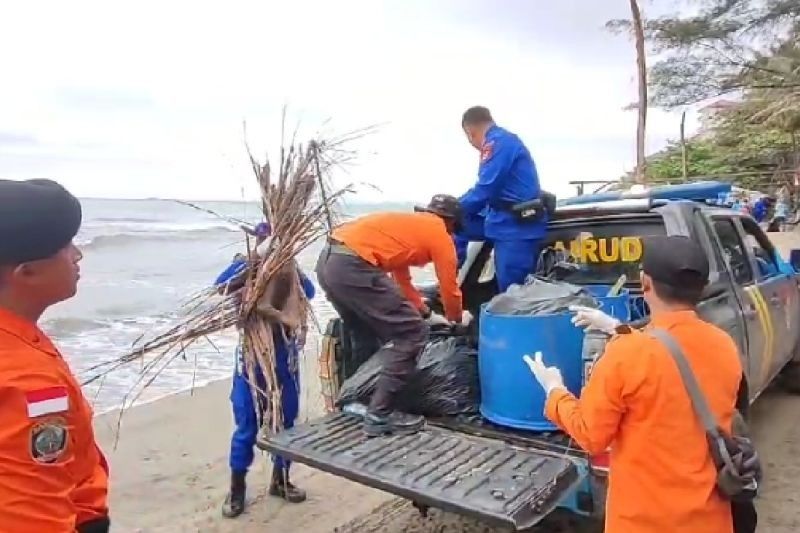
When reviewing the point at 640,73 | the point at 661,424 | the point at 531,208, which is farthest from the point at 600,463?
the point at 640,73

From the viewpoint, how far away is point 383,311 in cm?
379

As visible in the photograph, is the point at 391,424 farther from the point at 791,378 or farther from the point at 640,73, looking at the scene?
the point at 640,73

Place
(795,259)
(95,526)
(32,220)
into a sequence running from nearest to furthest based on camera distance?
1. (32,220)
2. (95,526)
3. (795,259)

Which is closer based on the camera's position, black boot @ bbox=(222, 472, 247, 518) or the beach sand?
the beach sand

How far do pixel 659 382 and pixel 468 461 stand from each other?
124 cm

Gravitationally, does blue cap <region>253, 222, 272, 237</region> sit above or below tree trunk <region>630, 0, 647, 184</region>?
below

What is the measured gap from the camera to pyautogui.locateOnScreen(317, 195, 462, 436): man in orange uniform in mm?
3699

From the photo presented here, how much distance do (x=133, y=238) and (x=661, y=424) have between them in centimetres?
2664

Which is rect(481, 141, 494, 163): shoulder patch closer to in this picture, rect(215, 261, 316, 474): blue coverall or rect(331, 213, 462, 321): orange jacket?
rect(331, 213, 462, 321): orange jacket

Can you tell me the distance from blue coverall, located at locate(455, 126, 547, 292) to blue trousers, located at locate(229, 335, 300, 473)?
4.44 feet

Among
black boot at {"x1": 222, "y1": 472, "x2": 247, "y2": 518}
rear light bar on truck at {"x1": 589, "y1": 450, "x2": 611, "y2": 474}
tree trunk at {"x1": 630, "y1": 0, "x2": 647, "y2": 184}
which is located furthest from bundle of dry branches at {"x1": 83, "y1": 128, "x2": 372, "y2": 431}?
tree trunk at {"x1": 630, "y1": 0, "x2": 647, "y2": 184}

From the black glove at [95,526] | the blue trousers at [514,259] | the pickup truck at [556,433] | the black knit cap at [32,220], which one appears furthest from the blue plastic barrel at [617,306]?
the black knit cap at [32,220]

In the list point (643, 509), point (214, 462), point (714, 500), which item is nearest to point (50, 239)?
point (643, 509)

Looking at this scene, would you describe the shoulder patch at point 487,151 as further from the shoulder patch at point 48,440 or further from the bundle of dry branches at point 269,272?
the shoulder patch at point 48,440
